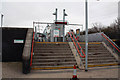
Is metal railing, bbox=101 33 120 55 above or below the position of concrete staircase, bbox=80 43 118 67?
above

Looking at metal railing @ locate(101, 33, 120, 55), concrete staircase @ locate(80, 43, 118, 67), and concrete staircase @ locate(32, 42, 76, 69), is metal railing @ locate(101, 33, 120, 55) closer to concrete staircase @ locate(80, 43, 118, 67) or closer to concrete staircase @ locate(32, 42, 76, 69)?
concrete staircase @ locate(80, 43, 118, 67)

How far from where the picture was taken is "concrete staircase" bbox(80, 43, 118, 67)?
9227 mm

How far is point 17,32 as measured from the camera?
406 inches

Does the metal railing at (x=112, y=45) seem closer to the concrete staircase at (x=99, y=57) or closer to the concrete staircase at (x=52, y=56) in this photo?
the concrete staircase at (x=99, y=57)

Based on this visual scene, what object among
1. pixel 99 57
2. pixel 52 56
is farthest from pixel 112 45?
pixel 52 56

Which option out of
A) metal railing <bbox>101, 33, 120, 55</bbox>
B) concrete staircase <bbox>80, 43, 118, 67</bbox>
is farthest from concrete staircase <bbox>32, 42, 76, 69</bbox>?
metal railing <bbox>101, 33, 120, 55</bbox>

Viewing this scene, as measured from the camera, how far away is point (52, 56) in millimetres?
9477

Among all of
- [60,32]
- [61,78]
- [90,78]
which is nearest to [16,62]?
[61,78]

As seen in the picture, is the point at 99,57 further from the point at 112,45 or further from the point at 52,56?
the point at 52,56

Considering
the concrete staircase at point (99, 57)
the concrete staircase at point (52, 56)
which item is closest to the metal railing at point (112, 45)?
the concrete staircase at point (99, 57)

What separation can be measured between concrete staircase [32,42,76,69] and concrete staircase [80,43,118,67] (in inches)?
56.3

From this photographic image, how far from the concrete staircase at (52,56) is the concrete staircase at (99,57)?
1.43m

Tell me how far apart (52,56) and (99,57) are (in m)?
4.11

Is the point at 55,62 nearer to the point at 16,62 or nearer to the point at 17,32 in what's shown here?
the point at 16,62
